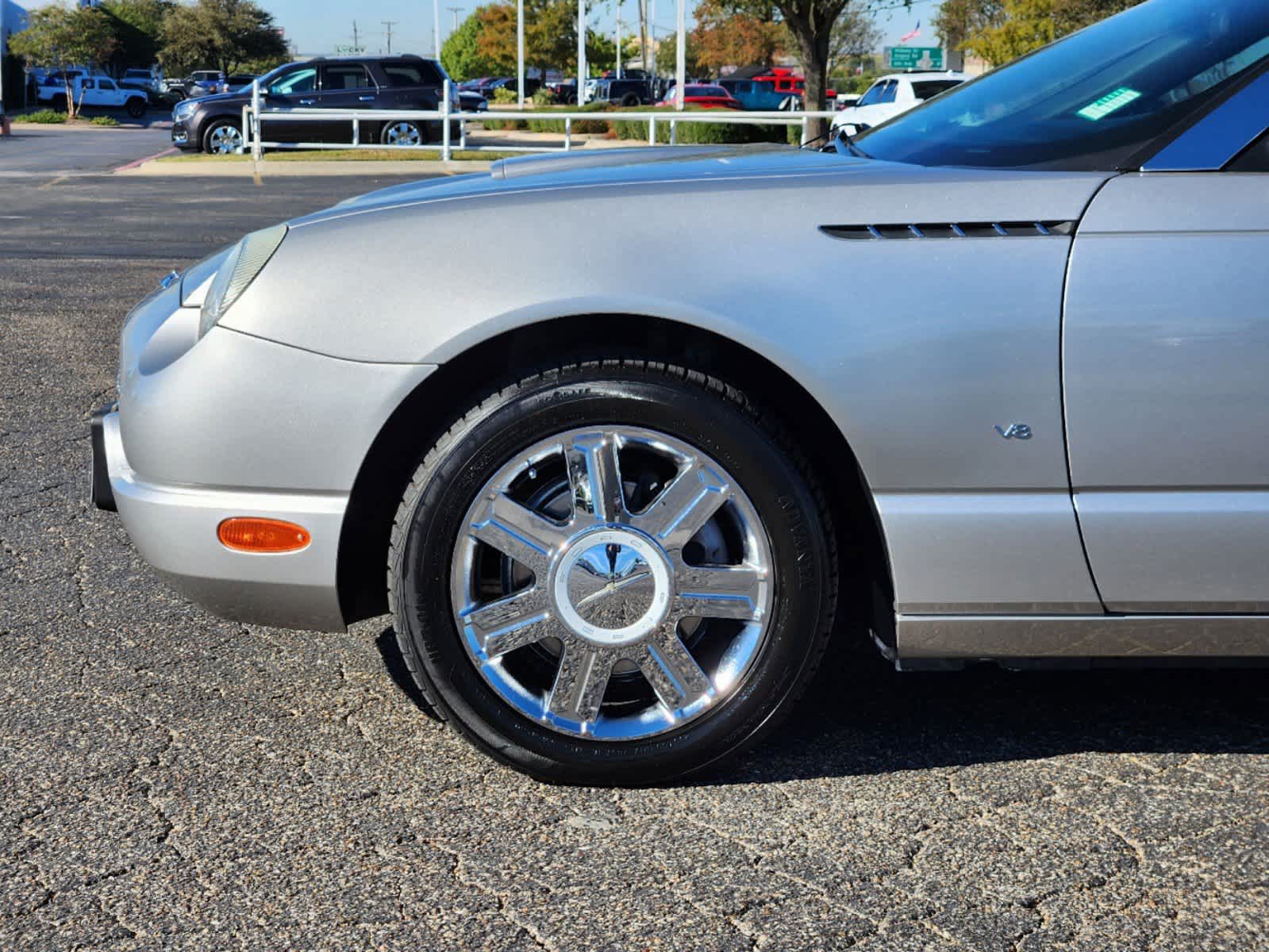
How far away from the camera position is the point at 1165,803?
2.66 metres

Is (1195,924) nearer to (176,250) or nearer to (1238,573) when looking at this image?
(1238,573)

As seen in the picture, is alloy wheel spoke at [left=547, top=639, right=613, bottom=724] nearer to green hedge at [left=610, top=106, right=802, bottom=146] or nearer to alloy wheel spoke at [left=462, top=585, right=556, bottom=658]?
alloy wheel spoke at [left=462, top=585, right=556, bottom=658]

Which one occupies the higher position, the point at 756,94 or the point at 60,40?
the point at 60,40

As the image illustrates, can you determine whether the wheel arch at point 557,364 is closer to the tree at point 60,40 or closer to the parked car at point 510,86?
the tree at point 60,40

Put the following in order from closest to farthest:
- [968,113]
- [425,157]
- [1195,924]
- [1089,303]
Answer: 1. [1195,924]
2. [1089,303]
3. [968,113]
4. [425,157]

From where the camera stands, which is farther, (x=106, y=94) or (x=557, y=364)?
(x=106, y=94)

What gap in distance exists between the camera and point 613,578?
8.61ft

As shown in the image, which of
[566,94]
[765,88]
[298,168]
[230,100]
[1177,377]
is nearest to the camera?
[1177,377]

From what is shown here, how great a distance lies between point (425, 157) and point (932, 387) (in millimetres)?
21104

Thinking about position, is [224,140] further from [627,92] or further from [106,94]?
[106,94]

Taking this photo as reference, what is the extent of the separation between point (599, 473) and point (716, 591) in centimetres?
31

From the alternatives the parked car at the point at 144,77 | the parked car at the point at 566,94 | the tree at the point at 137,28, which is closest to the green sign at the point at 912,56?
the parked car at the point at 566,94

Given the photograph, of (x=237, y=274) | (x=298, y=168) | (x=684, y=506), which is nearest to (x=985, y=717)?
(x=684, y=506)

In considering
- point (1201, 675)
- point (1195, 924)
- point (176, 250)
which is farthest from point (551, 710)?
point (176, 250)
